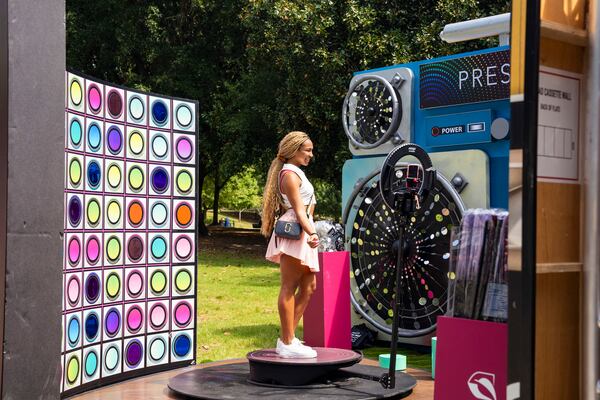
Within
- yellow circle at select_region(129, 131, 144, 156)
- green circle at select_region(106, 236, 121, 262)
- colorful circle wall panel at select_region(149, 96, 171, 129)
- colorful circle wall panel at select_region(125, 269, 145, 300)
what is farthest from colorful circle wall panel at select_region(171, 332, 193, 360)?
colorful circle wall panel at select_region(149, 96, 171, 129)

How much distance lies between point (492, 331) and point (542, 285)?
0.53 m

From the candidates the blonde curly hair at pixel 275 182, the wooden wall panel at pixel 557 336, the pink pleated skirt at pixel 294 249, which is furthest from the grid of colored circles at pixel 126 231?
the wooden wall panel at pixel 557 336

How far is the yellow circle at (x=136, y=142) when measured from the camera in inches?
222

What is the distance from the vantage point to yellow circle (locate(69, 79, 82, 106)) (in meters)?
4.99

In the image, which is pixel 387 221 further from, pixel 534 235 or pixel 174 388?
pixel 534 235

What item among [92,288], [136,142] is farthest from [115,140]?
[92,288]

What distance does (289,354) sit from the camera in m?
5.38

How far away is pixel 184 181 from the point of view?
6.09 metres

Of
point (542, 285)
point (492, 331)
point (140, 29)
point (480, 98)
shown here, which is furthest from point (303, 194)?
point (140, 29)

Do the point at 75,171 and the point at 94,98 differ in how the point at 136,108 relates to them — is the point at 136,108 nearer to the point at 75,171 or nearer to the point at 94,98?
the point at 94,98

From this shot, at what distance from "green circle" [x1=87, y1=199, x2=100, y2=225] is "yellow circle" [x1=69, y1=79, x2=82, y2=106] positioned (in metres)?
0.63

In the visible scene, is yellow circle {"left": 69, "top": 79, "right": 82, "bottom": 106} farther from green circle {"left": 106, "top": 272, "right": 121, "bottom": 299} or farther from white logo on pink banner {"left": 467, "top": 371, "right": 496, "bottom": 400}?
white logo on pink banner {"left": 467, "top": 371, "right": 496, "bottom": 400}

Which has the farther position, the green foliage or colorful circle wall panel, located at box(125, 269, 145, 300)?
the green foliage

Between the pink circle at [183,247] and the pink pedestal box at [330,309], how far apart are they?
1.29 metres
